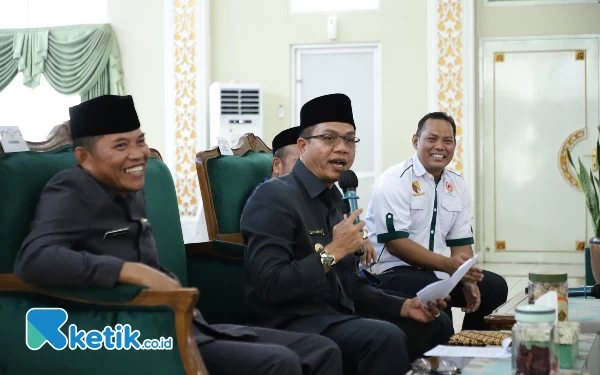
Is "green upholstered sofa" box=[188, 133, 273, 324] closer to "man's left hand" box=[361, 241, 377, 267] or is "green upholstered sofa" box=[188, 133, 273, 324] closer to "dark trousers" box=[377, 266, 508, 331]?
"man's left hand" box=[361, 241, 377, 267]

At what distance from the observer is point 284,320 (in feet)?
8.43

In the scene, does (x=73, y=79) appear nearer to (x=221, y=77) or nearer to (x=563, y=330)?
(x=221, y=77)

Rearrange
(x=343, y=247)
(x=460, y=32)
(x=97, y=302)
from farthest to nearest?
(x=460, y=32), (x=343, y=247), (x=97, y=302)

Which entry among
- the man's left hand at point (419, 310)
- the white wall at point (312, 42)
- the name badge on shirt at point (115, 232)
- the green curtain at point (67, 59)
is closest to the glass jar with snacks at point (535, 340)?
the man's left hand at point (419, 310)

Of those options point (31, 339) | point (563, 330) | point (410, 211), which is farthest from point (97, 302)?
point (410, 211)

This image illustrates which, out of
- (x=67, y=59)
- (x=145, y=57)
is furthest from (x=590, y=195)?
(x=67, y=59)

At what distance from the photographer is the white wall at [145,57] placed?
897 cm

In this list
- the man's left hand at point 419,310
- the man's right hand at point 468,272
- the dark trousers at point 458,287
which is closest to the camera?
the man's left hand at point 419,310

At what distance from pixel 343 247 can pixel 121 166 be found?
68 cm

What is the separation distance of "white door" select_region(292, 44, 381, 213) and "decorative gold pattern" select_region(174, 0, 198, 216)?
3.54 ft

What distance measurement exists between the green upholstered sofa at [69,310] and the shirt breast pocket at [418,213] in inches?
67.1

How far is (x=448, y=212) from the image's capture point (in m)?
3.75

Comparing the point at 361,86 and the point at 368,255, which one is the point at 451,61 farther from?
the point at 368,255

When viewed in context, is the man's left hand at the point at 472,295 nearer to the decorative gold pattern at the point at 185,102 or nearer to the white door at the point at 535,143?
the white door at the point at 535,143
